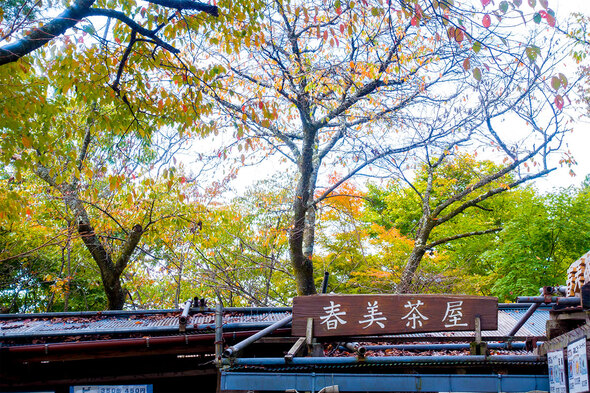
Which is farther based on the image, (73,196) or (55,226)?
(55,226)

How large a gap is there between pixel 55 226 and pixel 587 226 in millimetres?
21245

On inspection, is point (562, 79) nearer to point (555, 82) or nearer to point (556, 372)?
point (555, 82)

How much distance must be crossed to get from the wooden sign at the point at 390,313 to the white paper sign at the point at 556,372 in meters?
0.88

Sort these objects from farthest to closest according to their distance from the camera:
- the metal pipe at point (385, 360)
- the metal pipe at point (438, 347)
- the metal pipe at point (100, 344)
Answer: the metal pipe at point (438, 347), the metal pipe at point (100, 344), the metal pipe at point (385, 360)

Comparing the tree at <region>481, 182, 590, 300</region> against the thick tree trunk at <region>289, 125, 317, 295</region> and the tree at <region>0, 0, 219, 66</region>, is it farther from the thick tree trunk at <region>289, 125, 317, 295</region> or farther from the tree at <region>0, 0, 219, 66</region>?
the tree at <region>0, 0, 219, 66</region>

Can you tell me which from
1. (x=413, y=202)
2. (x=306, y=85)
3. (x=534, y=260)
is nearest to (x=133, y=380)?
(x=306, y=85)

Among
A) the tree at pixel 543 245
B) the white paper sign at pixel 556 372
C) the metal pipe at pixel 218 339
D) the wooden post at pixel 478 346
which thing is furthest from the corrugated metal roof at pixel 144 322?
the tree at pixel 543 245

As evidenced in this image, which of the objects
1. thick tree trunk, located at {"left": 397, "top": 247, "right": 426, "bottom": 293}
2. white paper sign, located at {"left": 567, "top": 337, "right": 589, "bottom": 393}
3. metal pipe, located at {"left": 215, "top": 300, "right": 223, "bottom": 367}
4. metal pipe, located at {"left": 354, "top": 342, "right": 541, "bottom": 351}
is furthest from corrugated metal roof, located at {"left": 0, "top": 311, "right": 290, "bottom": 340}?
thick tree trunk, located at {"left": 397, "top": 247, "right": 426, "bottom": 293}

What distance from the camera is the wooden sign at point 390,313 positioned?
5648 mm

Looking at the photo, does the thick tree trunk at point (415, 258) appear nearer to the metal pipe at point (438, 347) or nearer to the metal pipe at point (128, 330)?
the metal pipe at point (438, 347)

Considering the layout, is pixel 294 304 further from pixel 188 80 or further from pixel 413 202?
pixel 413 202

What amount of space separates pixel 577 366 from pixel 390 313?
6.93 feet

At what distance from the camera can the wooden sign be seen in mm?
5648

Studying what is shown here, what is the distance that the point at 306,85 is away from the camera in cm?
1122
